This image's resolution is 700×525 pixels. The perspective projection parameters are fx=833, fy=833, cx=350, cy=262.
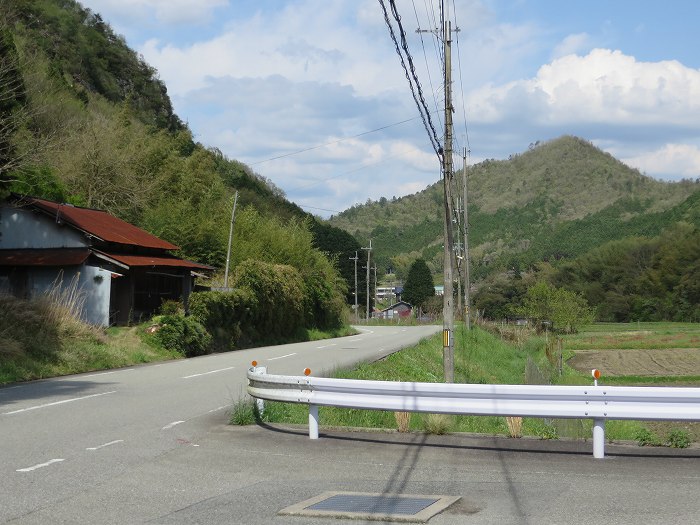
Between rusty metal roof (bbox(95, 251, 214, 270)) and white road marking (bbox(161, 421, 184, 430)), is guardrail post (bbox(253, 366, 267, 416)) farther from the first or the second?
rusty metal roof (bbox(95, 251, 214, 270))

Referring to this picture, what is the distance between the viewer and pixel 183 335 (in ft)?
103

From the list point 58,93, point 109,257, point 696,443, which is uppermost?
point 58,93

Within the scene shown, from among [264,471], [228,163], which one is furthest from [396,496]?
[228,163]

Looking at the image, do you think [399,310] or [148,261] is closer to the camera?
[148,261]

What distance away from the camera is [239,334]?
126ft

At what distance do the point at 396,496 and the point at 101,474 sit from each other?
3233 millimetres

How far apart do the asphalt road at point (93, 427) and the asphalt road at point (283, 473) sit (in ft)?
0.09

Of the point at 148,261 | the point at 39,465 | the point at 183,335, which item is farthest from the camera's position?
the point at 148,261

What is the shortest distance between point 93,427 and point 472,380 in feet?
76.9

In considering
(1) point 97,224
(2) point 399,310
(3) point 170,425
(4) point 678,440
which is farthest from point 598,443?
(2) point 399,310

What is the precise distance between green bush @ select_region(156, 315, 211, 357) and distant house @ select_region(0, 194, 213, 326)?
2.67 m

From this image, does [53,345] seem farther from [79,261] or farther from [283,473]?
[283,473]

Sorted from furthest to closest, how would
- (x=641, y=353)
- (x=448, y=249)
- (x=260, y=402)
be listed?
1. (x=641, y=353)
2. (x=448, y=249)
3. (x=260, y=402)

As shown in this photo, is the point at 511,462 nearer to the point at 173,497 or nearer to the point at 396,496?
the point at 396,496
